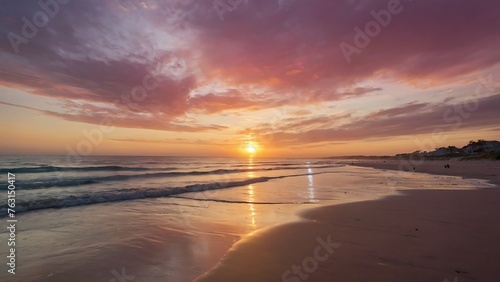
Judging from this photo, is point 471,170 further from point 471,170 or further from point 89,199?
point 89,199

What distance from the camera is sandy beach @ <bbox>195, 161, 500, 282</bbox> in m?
5.15

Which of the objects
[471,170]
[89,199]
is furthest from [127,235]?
[471,170]

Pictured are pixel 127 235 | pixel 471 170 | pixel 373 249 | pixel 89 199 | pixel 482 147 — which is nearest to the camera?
pixel 373 249

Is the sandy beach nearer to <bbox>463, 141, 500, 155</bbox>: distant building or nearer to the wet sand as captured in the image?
the wet sand

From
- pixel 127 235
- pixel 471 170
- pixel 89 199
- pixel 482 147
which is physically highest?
pixel 482 147

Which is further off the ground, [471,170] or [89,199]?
[89,199]

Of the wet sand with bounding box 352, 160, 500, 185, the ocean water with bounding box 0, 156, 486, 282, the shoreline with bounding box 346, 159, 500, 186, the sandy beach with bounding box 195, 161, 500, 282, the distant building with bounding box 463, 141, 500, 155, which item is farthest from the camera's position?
the distant building with bounding box 463, 141, 500, 155

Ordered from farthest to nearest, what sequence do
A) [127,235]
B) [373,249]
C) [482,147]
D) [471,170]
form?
[482,147]
[471,170]
[127,235]
[373,249]

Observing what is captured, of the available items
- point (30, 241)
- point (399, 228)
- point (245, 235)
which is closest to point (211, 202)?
point (245, 235)

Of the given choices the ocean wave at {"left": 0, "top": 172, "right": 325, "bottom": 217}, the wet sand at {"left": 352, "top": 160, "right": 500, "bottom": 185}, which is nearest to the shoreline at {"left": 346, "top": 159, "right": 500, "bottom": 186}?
the wet sand at {"left": 352, "top": 160, "right": 500, "bottom": 185}

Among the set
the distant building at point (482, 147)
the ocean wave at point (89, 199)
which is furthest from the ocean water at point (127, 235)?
the distant building at point (482, 147)

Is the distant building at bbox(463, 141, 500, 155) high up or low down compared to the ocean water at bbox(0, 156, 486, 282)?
up

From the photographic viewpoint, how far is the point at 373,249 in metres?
6.51

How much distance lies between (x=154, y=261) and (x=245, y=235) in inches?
120
